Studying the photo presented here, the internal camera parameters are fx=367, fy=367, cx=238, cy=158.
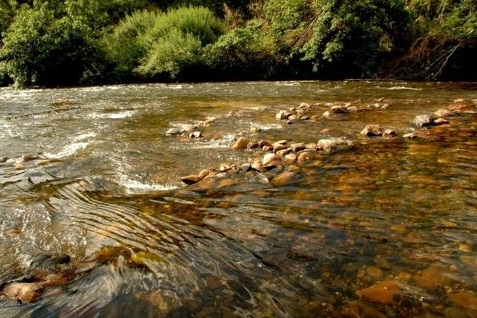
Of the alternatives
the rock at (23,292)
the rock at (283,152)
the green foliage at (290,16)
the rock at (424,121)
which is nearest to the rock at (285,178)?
the rock at (283,152)

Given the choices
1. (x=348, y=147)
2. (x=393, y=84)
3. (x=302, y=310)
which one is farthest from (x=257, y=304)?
(x=393, y=84)

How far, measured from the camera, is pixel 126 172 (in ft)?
12.8

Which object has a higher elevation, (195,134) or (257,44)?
(257,44)

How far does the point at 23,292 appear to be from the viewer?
6.29 feet

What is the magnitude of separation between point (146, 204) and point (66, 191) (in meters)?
0.94

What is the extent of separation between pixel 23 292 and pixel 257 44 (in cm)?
1170

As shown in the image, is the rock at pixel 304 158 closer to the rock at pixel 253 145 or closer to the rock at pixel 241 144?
the rock at pixel 253 145

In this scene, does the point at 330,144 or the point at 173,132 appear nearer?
the point at 330,144

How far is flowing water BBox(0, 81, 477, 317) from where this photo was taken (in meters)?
1.81

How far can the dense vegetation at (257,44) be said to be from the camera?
994cm

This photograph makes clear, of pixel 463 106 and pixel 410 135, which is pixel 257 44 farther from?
pixel 410 135

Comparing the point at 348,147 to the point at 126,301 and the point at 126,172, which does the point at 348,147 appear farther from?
the point at 126,301

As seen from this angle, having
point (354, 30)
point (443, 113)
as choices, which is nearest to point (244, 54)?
point (354, 30)

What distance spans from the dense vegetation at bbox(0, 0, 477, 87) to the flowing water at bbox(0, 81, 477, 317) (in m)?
5.72
